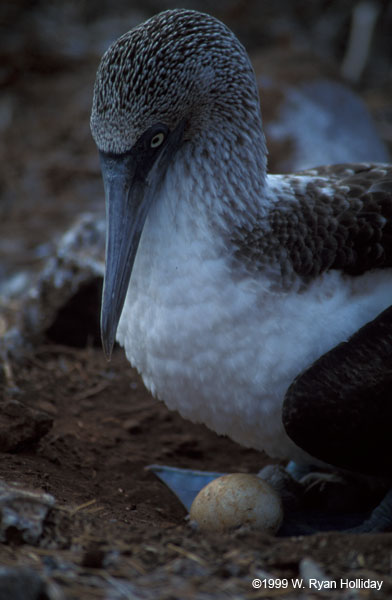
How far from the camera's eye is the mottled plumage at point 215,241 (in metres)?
3.05

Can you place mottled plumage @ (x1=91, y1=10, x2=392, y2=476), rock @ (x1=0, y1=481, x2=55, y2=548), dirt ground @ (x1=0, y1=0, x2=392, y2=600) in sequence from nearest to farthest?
dirt ground @ (x1=0, y1=0, x2=392, y2=600) → rock @ (x1=0, y1=481, x2=55, y2=548) → mottled plumage @ (x1=91, y1=10, x2=392, y2=476)

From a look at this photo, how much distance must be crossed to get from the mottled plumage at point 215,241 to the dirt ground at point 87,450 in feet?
2.04

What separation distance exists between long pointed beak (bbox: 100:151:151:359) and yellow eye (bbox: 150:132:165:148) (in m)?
0.11

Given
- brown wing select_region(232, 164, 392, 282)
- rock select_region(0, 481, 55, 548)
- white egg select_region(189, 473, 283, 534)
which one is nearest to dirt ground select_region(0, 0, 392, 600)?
rock select_region(0, 481, 55, 548)

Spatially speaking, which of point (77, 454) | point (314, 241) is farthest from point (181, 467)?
point (314, 241)

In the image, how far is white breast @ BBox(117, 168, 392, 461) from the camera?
3104 millimetres

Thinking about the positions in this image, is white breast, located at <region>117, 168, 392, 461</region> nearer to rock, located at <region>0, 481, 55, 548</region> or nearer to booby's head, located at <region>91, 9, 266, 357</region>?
booby's head, located at <region>91, 9, 266, 357</region>

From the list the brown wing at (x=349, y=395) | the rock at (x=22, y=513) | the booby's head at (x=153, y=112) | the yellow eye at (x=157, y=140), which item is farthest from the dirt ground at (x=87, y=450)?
the yellow eye at (x=157, y=140)

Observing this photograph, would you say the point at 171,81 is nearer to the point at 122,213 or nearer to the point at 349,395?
the point at 122,213

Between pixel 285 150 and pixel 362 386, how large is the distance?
4.49 meters

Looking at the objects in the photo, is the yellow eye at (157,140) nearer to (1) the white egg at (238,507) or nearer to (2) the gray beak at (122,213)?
(2) the gray beak at (122,213)

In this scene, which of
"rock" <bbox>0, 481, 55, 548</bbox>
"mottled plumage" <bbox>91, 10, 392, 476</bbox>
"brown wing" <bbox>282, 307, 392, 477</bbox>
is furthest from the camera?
"mottled plumage" <bbox>91, 10, 392, 476</bbox>

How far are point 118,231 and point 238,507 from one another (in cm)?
122

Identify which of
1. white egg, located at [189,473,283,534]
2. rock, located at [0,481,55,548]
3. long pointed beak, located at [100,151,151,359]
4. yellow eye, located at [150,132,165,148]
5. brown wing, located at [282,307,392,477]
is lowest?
white egg, located at [189,473,283,534]
